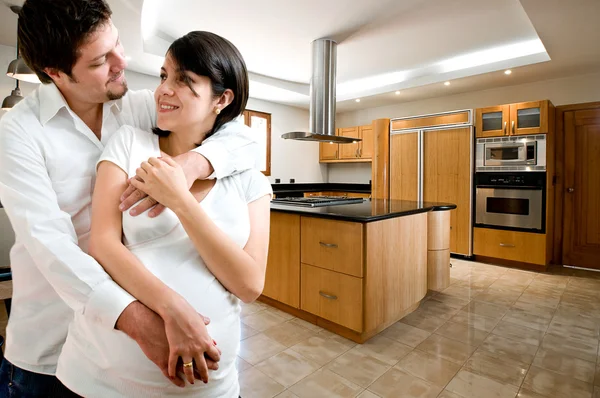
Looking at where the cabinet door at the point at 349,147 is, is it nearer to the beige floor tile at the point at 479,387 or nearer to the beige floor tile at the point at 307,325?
the beige floor tile at the point at 307,325

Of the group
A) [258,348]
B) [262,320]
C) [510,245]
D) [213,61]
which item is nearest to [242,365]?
[258,348]

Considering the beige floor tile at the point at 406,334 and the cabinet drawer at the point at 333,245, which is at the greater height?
the cabinet drawer at the point at 333,245

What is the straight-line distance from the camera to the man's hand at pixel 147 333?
0.55 metres

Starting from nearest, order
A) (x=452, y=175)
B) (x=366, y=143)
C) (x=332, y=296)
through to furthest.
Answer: (x=332, y=296), (x=452, y=175), (x=366, y=143)

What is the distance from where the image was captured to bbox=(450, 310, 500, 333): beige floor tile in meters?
2.51

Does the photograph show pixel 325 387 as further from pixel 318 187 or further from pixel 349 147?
pixel 318 187

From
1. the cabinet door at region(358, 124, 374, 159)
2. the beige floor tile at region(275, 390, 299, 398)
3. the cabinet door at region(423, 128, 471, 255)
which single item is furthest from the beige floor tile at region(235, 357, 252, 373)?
the cabinet door at region(358, 124, 374, 159)

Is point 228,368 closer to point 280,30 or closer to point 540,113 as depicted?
point 280,30

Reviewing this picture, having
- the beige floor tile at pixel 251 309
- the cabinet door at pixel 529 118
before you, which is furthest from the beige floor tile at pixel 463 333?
the cabinet door at pixel 529 118

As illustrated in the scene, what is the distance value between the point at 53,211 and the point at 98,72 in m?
0.29

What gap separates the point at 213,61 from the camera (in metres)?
0.73

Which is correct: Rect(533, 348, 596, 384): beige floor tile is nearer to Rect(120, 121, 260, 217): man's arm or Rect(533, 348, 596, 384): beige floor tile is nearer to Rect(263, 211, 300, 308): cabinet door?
Rect(263, 211, 300, 308): cabinet door

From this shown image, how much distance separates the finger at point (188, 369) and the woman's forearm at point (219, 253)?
0.49ft

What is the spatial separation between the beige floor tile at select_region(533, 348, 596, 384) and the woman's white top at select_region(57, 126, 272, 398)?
2184 mm
